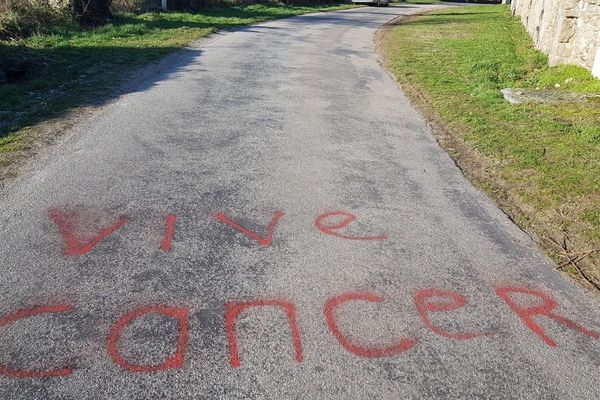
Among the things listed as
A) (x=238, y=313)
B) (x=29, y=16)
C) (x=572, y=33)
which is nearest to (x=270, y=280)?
(x=238, y=313)

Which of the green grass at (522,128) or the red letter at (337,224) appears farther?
the green grass at (522,128)

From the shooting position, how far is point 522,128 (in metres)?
7.01

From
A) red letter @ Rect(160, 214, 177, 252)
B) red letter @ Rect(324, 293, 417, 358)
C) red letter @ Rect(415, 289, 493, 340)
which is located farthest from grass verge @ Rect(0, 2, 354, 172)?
red letter @ Rect(415, 289, 493, 340)

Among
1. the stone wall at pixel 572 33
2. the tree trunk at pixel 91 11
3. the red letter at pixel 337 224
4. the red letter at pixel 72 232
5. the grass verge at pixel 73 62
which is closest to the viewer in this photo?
the red letter at pixel 72 232

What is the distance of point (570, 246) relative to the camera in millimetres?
4195

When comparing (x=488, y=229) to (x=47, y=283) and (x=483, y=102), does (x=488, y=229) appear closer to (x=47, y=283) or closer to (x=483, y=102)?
(x=47, y=283)

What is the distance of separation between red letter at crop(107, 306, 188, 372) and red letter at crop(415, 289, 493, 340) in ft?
4.83

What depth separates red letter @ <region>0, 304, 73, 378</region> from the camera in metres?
2.60

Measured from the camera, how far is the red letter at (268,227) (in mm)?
4063

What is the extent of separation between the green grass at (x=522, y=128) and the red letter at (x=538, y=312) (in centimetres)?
70

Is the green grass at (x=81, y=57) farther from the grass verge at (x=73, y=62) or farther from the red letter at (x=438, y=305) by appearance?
the red letter at (x=438, y=305)

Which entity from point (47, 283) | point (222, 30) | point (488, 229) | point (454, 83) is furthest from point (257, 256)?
point (222, 30)

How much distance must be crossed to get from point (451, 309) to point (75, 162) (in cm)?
406

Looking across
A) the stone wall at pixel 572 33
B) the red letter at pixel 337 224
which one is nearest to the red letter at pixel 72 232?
the red letter at pixel 337 224
